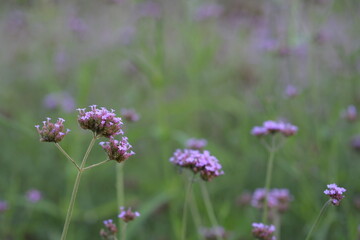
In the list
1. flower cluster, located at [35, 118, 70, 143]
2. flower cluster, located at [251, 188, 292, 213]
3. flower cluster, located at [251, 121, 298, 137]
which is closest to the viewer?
flower cluster, located at [35, 118, 70, 143]

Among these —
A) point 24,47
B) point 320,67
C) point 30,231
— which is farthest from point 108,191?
point 24,47

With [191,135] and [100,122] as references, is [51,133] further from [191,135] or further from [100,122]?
[191,135]

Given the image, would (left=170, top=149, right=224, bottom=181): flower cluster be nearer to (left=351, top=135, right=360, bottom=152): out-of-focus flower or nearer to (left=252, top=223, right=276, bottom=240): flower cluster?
(left=252, top=223, right=276, bottom=240): flower cluster

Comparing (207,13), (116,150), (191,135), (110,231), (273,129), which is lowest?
(110,231)

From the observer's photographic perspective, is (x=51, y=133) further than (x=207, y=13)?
No

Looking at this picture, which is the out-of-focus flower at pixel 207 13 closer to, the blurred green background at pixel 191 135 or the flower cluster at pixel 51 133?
the blurred green background at pixel 191 135

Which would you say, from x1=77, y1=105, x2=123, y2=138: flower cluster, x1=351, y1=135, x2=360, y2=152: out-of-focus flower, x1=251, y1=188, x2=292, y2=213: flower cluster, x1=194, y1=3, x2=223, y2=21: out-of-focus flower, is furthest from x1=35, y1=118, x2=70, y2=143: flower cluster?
x1=194, y1=3, x2=223, y2=21: out-of-focus flower

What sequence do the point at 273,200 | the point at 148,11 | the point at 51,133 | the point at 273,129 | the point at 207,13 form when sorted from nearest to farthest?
the point at 51,133 < the point at 273,129 < the point at 273,200 < the point at 148,11 < the point at 207,13

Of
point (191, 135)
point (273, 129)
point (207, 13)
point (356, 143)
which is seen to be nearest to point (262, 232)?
point (273, 129)

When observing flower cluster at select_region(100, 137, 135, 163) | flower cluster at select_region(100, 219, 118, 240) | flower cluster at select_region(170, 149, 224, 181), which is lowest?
flower cluster at select_region(100, 219, 118, 240)

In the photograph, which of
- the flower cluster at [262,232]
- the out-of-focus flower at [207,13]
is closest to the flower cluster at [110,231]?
the flower cluster at [262,232]

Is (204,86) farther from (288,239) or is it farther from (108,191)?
(288,239)
